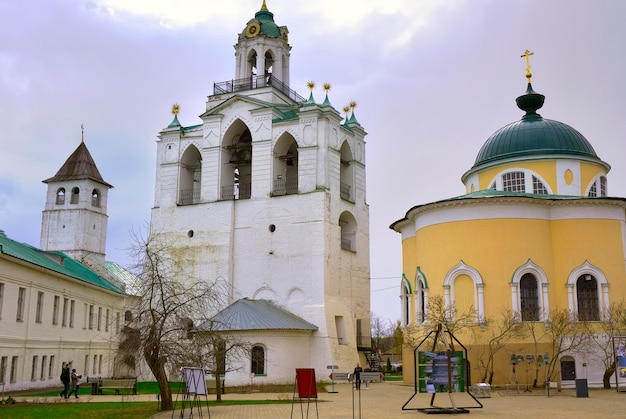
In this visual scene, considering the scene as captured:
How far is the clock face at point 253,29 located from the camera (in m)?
49.6

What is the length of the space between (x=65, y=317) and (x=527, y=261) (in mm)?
23225

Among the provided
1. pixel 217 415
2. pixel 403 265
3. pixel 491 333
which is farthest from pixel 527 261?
pixel 217 415

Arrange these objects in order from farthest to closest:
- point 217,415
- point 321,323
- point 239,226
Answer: point 239,226 → point 321,323 → point 217,415

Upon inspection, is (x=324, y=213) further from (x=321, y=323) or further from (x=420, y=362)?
(x=420, y=362)

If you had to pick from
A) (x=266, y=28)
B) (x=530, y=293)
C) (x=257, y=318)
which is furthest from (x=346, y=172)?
(x=530, y=293)

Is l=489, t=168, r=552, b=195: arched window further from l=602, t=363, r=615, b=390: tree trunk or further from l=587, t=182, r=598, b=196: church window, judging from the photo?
l=602, t=363, r=615, b=390: tree trunk

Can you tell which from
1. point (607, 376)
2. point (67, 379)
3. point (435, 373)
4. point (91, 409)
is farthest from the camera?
point (607, 376)

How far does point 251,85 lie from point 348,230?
12027 mm

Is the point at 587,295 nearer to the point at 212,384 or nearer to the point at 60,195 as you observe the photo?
the point at 212,384

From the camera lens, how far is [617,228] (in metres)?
32.0

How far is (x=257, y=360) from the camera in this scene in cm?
3728

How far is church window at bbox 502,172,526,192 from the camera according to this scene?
38.3m

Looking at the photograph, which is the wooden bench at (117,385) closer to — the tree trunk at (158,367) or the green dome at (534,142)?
the tree trunk at (158,367)

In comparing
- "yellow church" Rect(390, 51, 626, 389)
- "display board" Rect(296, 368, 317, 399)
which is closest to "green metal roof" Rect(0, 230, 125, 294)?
"display board" Rect(296, 368, 317, 399)
